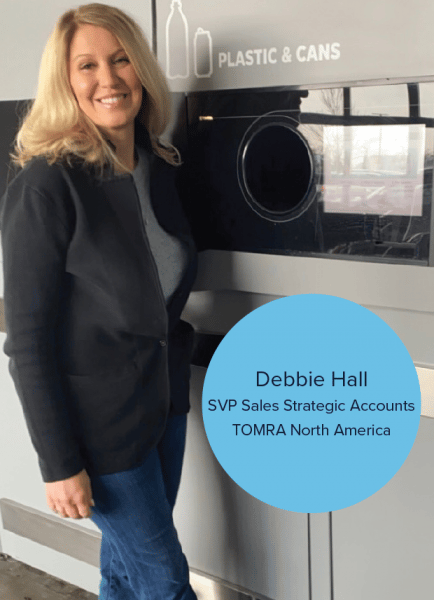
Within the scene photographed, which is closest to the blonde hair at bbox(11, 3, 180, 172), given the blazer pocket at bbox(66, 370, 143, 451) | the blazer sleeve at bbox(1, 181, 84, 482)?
the blazer sleeve at bbox(1, 181, 84, 482)

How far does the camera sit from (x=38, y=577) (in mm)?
2303

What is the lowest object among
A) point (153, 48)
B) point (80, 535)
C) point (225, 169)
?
point (80, 535)

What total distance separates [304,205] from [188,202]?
0.30 m

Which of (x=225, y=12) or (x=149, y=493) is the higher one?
(x=225, y=12)

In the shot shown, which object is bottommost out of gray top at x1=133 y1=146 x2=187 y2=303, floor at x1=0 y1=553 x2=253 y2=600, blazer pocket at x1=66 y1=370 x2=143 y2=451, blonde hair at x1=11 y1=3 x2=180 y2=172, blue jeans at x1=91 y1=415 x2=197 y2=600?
floor at x1=0 y1=553 x2=253 y2=600

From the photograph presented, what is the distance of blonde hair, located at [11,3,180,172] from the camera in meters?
1.33

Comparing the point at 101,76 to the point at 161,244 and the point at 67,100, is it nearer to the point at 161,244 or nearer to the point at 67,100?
the point at 67,100

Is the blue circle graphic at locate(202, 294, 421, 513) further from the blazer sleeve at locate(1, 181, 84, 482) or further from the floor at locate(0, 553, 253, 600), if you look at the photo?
the floor at locate(0, 553, 253, 600)

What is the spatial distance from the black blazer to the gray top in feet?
0.05

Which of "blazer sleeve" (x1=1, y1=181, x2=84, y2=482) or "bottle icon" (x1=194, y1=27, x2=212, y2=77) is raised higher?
"bottle icon" (x1=194, y1=27, x2=212, y2=77)

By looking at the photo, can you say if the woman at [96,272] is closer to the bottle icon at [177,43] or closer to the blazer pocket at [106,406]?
the blazer pocket at [106,406]

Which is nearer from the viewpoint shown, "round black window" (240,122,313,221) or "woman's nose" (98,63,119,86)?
"woman's nose" (98,63,119,86)

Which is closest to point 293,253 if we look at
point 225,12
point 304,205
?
point 304,205

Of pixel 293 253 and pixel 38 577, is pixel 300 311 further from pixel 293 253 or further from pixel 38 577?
pixel 38 577
